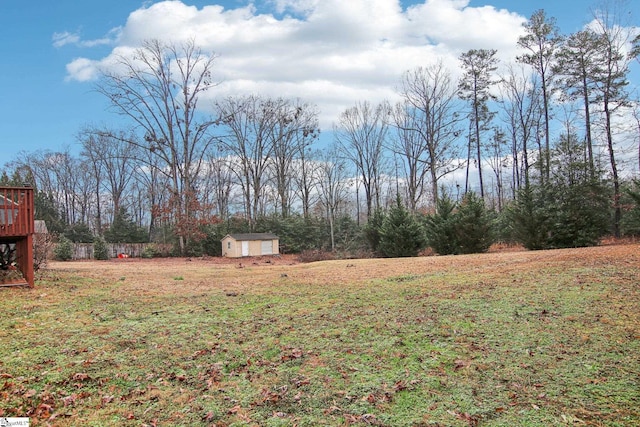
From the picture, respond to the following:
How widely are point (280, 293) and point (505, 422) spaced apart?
549 centimetres

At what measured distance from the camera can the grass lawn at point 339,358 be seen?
10.1 feet

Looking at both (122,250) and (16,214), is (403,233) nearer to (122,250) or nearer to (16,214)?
(16,214)

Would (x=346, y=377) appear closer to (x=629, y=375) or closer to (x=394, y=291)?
(x=629, y=375)

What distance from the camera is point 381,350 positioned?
4289 mm

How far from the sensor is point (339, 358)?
13.6 feet

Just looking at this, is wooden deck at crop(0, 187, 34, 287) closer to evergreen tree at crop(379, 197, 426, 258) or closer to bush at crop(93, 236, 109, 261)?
evergreen tree at crop(379, 197, 426, 258)

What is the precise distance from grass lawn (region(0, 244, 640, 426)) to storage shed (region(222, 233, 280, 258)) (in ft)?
68.0

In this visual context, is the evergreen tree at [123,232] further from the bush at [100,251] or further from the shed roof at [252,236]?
the shed roof at [252,236]

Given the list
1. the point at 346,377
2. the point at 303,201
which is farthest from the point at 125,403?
the point at 303,201

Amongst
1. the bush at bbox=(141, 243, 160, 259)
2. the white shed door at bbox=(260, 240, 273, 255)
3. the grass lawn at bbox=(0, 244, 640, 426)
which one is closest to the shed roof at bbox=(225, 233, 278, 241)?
the white shed door at bbox=(260, 240, 273, 255)

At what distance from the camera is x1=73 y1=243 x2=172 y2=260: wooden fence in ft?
94.1

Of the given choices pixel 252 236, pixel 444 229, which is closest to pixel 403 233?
pixel 444 229

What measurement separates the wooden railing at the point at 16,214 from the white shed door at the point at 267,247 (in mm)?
20897

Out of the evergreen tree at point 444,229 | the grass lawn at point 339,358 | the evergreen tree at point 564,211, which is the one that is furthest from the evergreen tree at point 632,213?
the grass lawn at point 339,358
